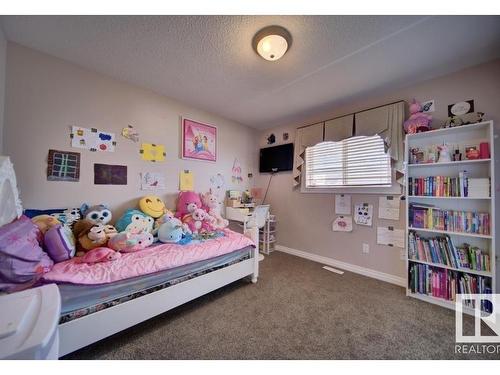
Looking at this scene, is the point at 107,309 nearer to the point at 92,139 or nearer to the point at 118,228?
the point at 118,228

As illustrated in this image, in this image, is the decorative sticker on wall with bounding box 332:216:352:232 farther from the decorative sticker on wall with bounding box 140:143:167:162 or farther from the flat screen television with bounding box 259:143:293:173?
the decorative sticker on wall with bounding box 140:143:167:162

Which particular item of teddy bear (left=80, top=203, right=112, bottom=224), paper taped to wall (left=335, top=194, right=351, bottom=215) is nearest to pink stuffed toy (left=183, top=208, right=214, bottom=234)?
teddy bear (left=80, top=203, right=112, bottom=224)

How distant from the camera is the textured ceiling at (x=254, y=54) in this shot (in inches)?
52.0

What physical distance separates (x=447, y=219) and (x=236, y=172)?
2625 millimetres

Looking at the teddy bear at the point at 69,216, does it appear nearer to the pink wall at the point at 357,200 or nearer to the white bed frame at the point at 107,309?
the white bed frame at the point at 107,309

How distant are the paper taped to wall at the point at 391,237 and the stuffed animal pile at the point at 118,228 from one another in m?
1.94

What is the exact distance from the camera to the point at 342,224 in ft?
8.46

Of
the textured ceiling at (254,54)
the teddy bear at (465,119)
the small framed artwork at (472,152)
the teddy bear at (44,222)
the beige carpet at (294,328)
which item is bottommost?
the beige carpet at (294,328)

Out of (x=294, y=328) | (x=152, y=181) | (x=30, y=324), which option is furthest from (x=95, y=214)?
(x=294, y=328)

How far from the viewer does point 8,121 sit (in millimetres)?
1536

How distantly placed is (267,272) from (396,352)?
1.38 m

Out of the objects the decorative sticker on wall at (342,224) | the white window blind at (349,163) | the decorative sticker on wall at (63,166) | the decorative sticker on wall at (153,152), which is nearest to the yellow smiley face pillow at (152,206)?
the decorative sticker on wall at (153,152)

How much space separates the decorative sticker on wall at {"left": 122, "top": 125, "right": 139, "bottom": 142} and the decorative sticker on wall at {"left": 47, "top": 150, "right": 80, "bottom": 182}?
1.54ft
